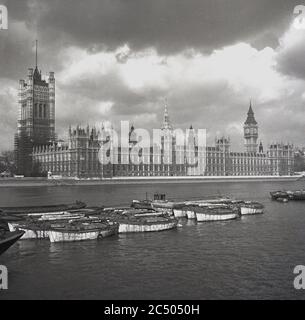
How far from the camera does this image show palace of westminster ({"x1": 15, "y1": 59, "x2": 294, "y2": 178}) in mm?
127688

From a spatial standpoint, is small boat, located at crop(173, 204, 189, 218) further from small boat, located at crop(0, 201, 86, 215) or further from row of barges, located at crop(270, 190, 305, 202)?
row of barges, located at crop(270, 190, 305, 202)

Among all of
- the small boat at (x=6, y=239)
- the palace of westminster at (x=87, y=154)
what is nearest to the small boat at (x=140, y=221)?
the small boat at (x=6, y=239)

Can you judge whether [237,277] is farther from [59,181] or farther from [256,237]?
[59,181]

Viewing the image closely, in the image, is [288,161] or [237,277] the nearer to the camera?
[237,277]

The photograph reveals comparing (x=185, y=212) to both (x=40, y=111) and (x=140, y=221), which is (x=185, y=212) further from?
(x=40, y=111)

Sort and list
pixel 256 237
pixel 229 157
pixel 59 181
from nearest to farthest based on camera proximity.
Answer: pixel 256 237 < pixel 59 181 < pixel 229 157

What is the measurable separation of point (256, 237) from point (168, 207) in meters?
19.0

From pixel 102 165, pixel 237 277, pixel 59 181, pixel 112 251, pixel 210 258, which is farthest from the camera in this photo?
pixel 102 165

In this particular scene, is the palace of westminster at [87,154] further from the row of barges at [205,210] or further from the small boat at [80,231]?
the small boat at [80,231]

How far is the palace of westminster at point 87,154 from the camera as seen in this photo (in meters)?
128

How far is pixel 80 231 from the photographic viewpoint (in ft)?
110

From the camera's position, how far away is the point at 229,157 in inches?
6649

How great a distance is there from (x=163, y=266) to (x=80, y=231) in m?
10.0
